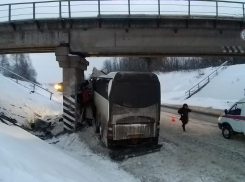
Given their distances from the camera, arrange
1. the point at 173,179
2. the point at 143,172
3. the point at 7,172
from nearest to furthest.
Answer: the point at 7,172 < the point at 173,179 < the point at 143,172

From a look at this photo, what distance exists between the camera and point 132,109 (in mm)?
9500

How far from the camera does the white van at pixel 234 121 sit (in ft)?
37.0

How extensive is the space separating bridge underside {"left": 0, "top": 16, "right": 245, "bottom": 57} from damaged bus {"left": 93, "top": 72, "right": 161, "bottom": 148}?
534cm

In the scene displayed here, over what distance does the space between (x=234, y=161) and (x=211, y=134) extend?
4.76 meters

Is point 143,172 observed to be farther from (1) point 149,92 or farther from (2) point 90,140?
(2) point 90,140

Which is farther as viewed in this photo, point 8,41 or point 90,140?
point 8,41

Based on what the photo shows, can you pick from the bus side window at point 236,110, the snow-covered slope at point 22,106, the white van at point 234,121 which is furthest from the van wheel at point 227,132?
the snow-covered slope at point 22,106

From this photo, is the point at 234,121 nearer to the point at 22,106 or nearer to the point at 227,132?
the point at 227,132

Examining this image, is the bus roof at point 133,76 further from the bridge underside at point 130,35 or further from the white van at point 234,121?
the bridge underside at point 130,35

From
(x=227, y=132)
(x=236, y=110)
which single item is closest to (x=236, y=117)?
(x=236, y=110)

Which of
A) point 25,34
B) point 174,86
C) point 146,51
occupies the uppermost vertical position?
point 25,34

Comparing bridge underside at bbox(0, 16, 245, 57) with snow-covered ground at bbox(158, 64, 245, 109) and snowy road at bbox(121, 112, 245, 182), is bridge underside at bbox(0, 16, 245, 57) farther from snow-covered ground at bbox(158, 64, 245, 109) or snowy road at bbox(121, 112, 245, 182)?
snow-covered ground at bbox(158, 64, 245, 109)

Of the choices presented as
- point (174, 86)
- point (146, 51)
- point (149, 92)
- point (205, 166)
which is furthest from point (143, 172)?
point (174, 86)

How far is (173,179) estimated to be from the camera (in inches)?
278
